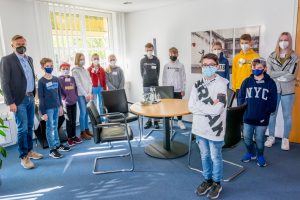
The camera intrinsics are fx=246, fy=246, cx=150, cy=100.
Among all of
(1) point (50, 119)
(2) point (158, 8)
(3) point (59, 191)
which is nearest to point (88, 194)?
(3) point (59, 191)

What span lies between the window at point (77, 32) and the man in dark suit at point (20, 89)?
62.5 inches

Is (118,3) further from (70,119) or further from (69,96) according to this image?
(70,119)

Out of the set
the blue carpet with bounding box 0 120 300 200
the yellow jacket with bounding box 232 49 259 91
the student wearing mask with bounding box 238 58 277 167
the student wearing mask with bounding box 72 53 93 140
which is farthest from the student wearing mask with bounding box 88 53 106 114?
the student wearing mask with bounding box 238 58 277 167

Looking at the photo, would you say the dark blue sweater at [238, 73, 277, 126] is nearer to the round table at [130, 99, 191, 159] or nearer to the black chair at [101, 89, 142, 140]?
the round table at [130, 99, 191, 159]

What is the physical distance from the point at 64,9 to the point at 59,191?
142 inches

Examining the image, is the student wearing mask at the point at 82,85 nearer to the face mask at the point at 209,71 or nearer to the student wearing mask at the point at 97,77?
the student wearing mask at the point at 97,77

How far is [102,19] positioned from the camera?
232 inches

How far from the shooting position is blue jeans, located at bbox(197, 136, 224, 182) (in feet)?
7.95

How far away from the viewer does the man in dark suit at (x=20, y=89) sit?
3133 mm

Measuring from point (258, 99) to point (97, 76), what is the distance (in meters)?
3.04

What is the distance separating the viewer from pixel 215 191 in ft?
8.43

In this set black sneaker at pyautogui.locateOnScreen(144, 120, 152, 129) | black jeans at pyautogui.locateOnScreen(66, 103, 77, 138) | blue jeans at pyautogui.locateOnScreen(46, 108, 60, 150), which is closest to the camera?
blue jeans at pyautogui.locateOnScreen(46, 108, 60, 150)

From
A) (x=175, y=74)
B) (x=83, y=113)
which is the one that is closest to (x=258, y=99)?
(x=175, y=74)

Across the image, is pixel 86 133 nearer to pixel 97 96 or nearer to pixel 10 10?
pixel 97 96
